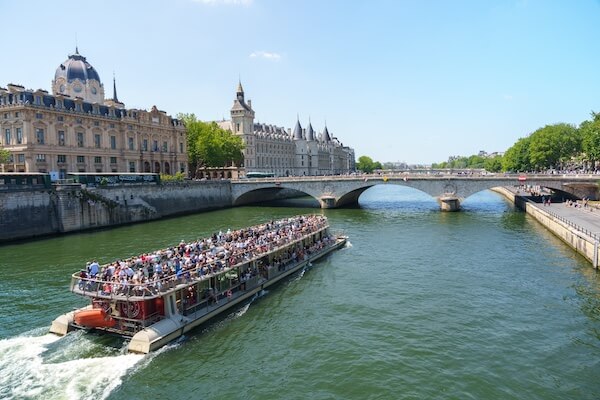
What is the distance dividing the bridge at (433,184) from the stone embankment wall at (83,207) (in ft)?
55.2

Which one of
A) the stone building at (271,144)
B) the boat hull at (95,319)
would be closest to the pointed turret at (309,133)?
the stone building at (271,144)

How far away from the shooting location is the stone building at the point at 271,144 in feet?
482

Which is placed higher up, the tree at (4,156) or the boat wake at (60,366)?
the tree at (4,156)

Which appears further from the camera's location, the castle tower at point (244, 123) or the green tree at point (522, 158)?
the castle tower at point (244, 123)

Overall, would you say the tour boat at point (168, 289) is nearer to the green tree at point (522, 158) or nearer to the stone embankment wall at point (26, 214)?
the stone embankment wall at point (26, 214)

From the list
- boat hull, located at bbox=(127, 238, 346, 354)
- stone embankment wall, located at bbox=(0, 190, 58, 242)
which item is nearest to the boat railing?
boat hull, located at bbox=(127, 238, 346, 354)

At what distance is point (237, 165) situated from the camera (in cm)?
13612

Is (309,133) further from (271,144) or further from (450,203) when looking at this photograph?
(450,203)

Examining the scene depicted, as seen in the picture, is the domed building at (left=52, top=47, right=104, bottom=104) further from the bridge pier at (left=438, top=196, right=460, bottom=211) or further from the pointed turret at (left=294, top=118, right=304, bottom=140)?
the pointed turret at (left=294, top=118, right=304, bottom=140)

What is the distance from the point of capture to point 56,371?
710 inches

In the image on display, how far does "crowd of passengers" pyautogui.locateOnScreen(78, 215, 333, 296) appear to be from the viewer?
20.9 meters

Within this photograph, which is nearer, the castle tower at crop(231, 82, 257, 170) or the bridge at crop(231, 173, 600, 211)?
the bridge at crop(231, 173, 600, 211)

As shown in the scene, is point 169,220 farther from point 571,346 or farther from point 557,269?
point 571,346

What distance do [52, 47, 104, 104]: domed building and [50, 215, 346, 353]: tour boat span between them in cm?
8069
